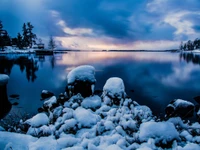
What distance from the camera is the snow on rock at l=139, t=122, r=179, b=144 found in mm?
4035

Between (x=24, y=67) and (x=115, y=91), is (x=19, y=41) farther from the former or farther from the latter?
(x=115, y=91)

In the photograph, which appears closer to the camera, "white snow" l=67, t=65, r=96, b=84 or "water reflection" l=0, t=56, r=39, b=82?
"white snow" l=67, t=65, r=96, b=84

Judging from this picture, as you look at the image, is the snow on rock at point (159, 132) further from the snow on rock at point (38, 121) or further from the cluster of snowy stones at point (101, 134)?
the snow on rock at point (38, 121)

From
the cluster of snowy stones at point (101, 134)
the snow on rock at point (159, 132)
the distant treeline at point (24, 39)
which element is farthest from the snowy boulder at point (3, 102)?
the distant treeline at point (24, 39)

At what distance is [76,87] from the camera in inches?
354

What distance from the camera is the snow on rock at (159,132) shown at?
4.04 m

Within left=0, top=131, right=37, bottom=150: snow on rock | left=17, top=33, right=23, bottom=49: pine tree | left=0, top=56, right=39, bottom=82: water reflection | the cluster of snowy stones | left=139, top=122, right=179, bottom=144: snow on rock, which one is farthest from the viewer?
left=17, top=33, right=23, bottom=49: pine tree

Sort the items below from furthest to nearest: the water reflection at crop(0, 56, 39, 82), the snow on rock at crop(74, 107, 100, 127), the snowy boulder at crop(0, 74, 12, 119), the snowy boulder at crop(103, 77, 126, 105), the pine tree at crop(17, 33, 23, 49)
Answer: the pine tree at crop(17, 33, 23, 49) < the water reflection at crop(0, 56, 39, 82) < the snowy boulder at crop(0, 74, 12, 119) < the snowy boulder at crop(103, 77, 126, 105) < the snow on rock at crop(74, 107, 100, 127)

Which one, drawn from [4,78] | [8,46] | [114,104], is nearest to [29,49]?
[8,46]

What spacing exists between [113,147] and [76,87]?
5782mm

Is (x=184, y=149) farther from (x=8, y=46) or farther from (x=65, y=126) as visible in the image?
A: (x=8, y=46)

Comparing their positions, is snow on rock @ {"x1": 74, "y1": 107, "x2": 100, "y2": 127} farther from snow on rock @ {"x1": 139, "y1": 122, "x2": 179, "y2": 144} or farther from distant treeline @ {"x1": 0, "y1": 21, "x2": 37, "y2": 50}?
distant treeline @ {"x1": 0, "y1": 21, "x2": 37, "y2": 50}

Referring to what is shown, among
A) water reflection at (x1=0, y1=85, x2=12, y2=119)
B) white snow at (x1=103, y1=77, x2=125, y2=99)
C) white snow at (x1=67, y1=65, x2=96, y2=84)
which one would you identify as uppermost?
white snow at (x1=67, y1=65, x2=96, y2=84)

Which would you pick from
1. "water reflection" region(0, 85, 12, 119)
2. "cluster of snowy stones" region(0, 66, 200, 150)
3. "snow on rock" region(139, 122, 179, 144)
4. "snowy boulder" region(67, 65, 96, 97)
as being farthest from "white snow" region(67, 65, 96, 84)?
Answer: "snow on rock" region(139, 122, 179, 144)
